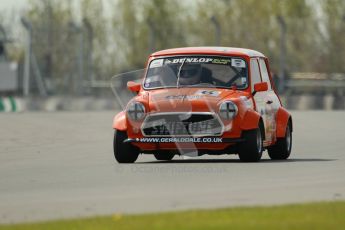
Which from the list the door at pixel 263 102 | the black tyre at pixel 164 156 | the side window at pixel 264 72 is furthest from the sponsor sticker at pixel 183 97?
the side window at pixel 264 72

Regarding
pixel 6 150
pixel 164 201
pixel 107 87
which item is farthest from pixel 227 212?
pixel 107 87

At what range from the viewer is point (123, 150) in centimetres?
1611

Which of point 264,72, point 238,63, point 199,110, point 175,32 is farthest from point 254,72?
point 175,32

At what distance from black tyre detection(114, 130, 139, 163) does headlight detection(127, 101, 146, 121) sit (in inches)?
11.2

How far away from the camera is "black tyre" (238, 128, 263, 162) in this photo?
1556 cm

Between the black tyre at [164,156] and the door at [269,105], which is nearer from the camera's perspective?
the door at [269,105]

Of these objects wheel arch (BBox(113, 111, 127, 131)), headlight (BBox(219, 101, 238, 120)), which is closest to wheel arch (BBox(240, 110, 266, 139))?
headlight (BBox(219, 101, 238, 120))

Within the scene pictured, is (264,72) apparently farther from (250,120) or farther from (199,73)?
(250,120)

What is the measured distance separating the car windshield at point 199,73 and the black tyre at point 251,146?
0.98 metres

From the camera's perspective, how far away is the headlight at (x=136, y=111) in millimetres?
15711

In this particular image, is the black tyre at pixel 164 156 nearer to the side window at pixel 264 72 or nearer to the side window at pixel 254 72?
the side window at pixel 254 72

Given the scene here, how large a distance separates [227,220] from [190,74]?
7.35 m

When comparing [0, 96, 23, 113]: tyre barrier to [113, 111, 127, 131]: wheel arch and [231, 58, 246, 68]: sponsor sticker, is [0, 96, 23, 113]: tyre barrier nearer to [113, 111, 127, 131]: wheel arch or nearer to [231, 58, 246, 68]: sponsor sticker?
[231, 58, 246, 68]: sponsor sticker

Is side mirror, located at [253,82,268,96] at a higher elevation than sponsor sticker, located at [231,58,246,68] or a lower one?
lower
